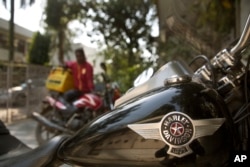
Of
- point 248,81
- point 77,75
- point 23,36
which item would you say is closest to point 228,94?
point 248,81

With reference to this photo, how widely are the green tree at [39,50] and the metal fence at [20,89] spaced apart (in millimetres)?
7738

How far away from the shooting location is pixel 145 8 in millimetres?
8609

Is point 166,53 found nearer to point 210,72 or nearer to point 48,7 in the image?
point 210,72

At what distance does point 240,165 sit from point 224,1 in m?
3.05

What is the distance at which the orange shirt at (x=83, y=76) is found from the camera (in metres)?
6.32

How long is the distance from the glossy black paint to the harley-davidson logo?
2cm

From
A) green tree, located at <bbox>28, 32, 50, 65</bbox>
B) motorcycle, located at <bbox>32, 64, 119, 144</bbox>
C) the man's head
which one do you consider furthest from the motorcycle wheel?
green tree, located at <bbox>28, 32, 50, 65</bbox>

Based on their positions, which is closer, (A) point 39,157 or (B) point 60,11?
(A) point 39,157

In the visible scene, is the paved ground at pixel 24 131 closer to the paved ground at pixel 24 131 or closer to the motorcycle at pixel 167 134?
the paved ground at pixel 24 131

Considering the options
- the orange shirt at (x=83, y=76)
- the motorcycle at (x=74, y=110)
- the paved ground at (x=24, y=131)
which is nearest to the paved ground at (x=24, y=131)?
the paved ground at (x=24, y=131)

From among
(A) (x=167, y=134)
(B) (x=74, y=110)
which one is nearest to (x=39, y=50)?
(B) (x=74, y=110)

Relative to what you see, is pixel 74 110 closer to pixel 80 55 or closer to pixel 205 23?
pixel 80 55

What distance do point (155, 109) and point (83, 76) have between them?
5.21 meters

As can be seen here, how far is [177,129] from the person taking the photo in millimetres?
1158
